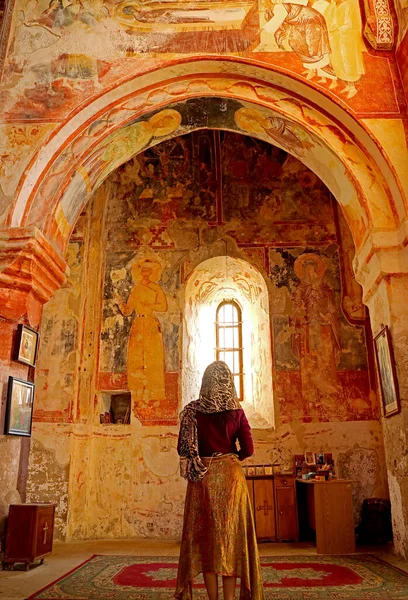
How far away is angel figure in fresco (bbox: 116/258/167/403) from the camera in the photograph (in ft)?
32.6

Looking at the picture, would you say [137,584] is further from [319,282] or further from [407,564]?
[319,282]

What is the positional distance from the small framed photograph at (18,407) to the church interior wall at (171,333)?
9.72 feet

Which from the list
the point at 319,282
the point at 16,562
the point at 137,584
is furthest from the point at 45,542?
the point at 319,282

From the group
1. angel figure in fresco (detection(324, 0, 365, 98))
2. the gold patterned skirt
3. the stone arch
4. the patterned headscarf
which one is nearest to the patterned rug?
the gold patterned skirt

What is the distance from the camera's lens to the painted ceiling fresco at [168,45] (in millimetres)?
6938

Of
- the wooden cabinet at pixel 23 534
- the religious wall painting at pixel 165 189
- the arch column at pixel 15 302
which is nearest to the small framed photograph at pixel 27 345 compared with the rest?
the arch column at pixel 15 302

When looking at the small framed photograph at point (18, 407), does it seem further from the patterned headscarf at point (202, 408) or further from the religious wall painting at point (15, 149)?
the patterned headscarf at point (202, 408)

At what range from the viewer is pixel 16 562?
588 cm

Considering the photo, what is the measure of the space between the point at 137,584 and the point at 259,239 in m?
6.99

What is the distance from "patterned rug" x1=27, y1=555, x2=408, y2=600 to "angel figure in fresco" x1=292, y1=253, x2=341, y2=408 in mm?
3288

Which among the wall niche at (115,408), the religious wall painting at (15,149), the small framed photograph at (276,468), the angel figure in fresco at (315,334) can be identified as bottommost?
the small framed photograph at (276,468)

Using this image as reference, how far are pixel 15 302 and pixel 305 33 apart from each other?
5.26 meters

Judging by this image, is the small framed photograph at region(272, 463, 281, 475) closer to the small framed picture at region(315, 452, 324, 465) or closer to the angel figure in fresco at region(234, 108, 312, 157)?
the small framed picture at region(315, 452, 324, 465)

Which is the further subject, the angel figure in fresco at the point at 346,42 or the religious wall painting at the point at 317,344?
the religious wall painting at the point at 317,344
